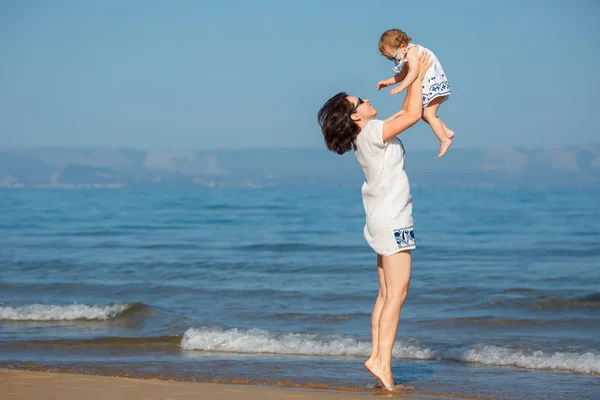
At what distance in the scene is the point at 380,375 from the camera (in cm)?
475

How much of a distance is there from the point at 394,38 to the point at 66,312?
656cm

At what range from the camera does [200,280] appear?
41.7 feet

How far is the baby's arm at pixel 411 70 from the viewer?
434cm

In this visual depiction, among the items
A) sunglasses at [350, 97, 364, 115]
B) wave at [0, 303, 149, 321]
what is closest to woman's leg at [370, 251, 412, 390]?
sunglasses at [350, 97, 364, 115]

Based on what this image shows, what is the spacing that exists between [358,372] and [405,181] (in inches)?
90.9

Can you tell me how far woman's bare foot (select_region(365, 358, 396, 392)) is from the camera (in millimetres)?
4727

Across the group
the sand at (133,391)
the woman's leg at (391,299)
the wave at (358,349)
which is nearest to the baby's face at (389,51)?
the woman's leg at (391,299)

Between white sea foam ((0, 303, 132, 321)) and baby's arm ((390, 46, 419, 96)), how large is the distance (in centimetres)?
619

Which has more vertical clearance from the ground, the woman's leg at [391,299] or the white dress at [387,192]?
the white dress at [387,192]

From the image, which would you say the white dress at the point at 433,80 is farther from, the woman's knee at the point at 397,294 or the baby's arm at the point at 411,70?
the woman's knee at the point at 397,294

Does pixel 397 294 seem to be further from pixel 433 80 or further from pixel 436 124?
pixel 433 80

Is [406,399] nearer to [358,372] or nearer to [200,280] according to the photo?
[358,372]

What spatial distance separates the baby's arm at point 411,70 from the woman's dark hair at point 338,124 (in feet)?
0.97

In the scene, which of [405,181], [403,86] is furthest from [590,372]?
[403,86]
